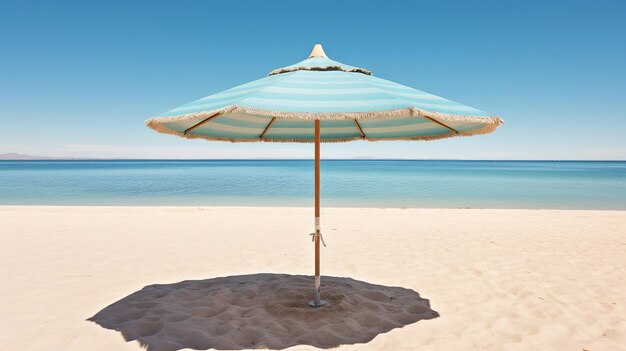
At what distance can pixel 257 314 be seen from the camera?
3832mm

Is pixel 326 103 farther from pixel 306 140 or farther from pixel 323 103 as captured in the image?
pixel 306 140

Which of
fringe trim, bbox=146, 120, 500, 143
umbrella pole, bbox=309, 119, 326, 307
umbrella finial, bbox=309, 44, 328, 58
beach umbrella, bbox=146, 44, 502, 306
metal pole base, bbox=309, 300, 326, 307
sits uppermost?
umbrella finial, bbox=309, 44, 328, 58

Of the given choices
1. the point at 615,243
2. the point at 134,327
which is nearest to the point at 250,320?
the point at 134,327

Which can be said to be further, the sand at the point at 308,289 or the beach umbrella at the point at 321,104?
the sand at the point at 308,289

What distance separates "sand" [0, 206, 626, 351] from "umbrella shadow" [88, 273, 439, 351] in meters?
0.02

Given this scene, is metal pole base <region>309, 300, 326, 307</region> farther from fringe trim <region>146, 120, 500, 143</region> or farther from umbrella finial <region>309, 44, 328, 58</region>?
umbrella finial <region>309, 44, 328, 58</region>

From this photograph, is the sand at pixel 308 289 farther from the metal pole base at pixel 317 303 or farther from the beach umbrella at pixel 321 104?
the beach umbrella at pixel 321 104

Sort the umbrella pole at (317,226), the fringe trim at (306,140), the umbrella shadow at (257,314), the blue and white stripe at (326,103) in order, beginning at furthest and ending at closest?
the umbrella pole at (317,226) < the fringe trim at (306,140) < the umbrella shadow at (257,314) < the blue and white stripe at (326,103)

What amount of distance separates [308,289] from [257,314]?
946 millimetres

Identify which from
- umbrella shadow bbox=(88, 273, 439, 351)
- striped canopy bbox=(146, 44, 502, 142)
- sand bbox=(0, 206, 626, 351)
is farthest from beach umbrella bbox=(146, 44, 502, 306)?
sand bbox=(0, 206, 626, 351)

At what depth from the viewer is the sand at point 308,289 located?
339 centimetres

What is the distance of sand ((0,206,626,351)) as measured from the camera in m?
3.39

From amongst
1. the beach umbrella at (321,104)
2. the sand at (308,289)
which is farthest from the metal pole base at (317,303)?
the sand at (308,289)

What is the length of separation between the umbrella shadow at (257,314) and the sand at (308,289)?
0.7 inches
